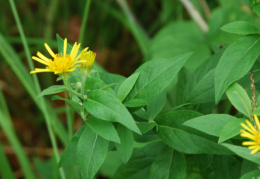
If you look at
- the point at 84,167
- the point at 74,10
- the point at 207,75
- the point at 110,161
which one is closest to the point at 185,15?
the point at 74,10

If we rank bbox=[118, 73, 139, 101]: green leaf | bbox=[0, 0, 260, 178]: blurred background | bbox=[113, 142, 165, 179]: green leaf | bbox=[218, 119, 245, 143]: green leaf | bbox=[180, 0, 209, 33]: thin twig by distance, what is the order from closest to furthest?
bbox=[218, 119, 245, 143]: green leaf → bbox=[118, 73, 139, 101]: green leaf → bbox=[113, 142, 165, 179]: green leaf → bbox=[180, 0, 209, 33]: thin twig → bbox=[0, 0, 260, 178]: blurred background

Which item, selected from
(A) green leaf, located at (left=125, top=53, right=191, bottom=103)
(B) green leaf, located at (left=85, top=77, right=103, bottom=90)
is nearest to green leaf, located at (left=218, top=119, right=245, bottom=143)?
(A) green leaf, located at (left=125, top=53, right=191, bottom=103)

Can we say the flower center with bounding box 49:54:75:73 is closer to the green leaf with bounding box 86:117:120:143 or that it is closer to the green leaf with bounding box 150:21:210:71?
the green leaf with bounding box 86:117:120:143

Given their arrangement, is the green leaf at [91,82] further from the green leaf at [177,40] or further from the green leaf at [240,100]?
the green leaf at [177,40]

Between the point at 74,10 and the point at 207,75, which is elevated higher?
the point at 74,10

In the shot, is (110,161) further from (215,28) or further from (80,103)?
(80,103)

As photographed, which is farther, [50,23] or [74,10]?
[74,10]
